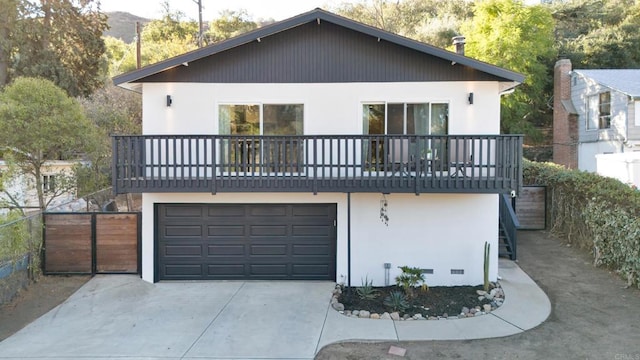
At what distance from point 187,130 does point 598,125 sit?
63.8 feet

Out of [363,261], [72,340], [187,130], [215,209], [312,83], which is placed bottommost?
[72,340]

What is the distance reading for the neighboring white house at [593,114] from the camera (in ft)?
61.6

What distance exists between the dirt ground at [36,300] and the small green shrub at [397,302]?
6495 mm

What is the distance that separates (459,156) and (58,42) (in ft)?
76.4

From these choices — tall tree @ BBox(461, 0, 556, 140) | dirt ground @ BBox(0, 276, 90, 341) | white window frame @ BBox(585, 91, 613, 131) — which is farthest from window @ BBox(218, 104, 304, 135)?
tall tree @ BBox(461, 0, 556, 140)

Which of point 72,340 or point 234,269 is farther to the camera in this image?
point 234,269

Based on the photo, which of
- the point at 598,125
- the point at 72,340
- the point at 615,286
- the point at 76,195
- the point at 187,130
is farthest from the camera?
the point at 598,125

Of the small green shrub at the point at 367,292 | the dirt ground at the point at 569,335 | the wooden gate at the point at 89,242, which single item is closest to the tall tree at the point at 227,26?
the wooden gate at the point at 89,242

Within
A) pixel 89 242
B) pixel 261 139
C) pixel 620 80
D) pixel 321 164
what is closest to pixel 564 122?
pixel 620 80

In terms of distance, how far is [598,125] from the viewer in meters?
20.9

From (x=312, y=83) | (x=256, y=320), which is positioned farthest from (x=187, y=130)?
(x=256, y=320)

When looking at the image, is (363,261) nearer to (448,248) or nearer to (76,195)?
(448,248)

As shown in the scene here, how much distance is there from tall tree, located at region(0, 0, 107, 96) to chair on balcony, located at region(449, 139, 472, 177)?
70.5 feet

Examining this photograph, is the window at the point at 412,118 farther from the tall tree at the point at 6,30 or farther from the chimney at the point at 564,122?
the tall tree at the point at 6,30
